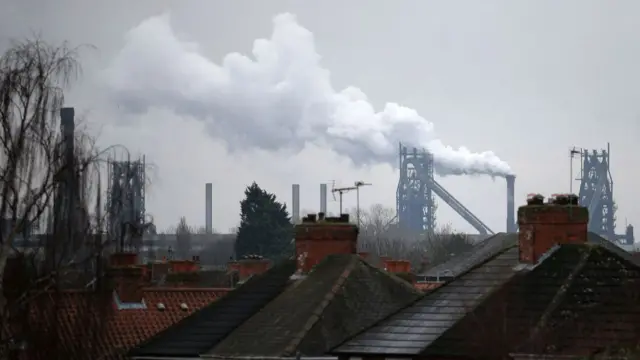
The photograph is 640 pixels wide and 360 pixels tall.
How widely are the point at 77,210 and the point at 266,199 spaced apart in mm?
91505

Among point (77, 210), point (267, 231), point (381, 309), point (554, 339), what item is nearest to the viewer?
point (554, 339)

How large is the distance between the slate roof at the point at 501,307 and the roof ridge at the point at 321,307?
5.53 ft

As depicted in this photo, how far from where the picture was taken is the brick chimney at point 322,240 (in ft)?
125

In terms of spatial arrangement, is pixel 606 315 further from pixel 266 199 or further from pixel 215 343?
pixel 266 199

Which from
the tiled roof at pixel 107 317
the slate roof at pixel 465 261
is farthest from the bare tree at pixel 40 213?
the slate roof at pixel 465 261

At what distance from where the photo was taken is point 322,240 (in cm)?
3819

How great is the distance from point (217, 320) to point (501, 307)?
9247 millimetres

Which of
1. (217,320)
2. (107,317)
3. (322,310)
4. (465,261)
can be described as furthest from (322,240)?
(465,261)

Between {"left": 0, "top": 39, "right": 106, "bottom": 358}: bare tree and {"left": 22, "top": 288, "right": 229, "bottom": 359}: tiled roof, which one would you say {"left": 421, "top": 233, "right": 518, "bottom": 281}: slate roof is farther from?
{"left": 0, "top": 39, "right": 106, "bottom": 358}: bare tree

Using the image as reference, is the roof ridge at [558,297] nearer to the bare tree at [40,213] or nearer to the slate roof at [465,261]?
the bare tree at [40,213]

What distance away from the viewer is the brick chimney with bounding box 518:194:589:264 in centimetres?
3231

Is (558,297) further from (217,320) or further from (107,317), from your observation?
(217,320)

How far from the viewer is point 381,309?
3588 cm

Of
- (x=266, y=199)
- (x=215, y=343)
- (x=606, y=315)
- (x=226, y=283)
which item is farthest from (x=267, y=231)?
(x=606, y=315)
